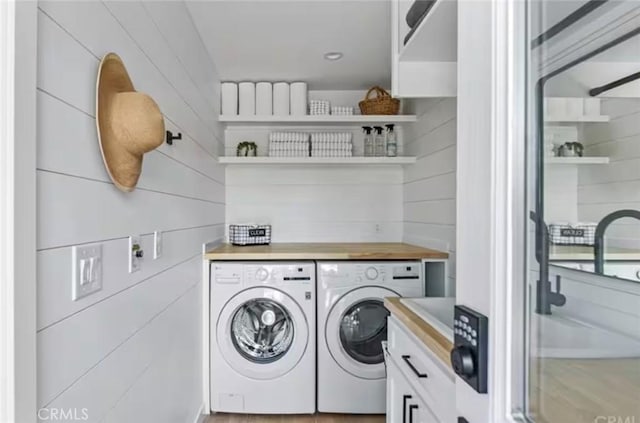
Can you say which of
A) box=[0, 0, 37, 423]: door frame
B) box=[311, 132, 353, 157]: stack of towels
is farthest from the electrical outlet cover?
box=[311, 132, 353, 157]: stack of towels

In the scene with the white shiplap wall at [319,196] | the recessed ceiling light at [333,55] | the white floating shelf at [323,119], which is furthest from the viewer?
the white shiplap wall at [319,196]

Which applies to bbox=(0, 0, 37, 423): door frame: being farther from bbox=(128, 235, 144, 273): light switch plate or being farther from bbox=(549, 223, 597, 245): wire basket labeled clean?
bbox=(549, 223, 597, 245): wire basket labeled clean

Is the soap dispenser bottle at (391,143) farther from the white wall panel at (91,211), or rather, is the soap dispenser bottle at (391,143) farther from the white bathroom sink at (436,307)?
the white wall panel at (91,211)

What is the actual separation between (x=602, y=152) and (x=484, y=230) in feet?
1.07

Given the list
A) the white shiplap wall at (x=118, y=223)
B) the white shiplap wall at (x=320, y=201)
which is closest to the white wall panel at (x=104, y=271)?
the white shiplap wall at (x=118, y=223)

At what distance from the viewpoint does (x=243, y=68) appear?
2.93 meters

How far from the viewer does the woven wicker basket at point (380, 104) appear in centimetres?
306

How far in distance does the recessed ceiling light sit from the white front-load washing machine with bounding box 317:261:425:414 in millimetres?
1370

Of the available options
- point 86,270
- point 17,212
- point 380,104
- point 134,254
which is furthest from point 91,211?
point 380,104

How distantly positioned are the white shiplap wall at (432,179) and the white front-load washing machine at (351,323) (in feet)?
1.00

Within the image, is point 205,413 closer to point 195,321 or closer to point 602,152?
point 195,321

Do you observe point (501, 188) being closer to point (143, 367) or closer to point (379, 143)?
point (143, 367)

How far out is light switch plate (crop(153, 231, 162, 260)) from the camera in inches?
61.9

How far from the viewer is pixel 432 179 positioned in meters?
2.73
